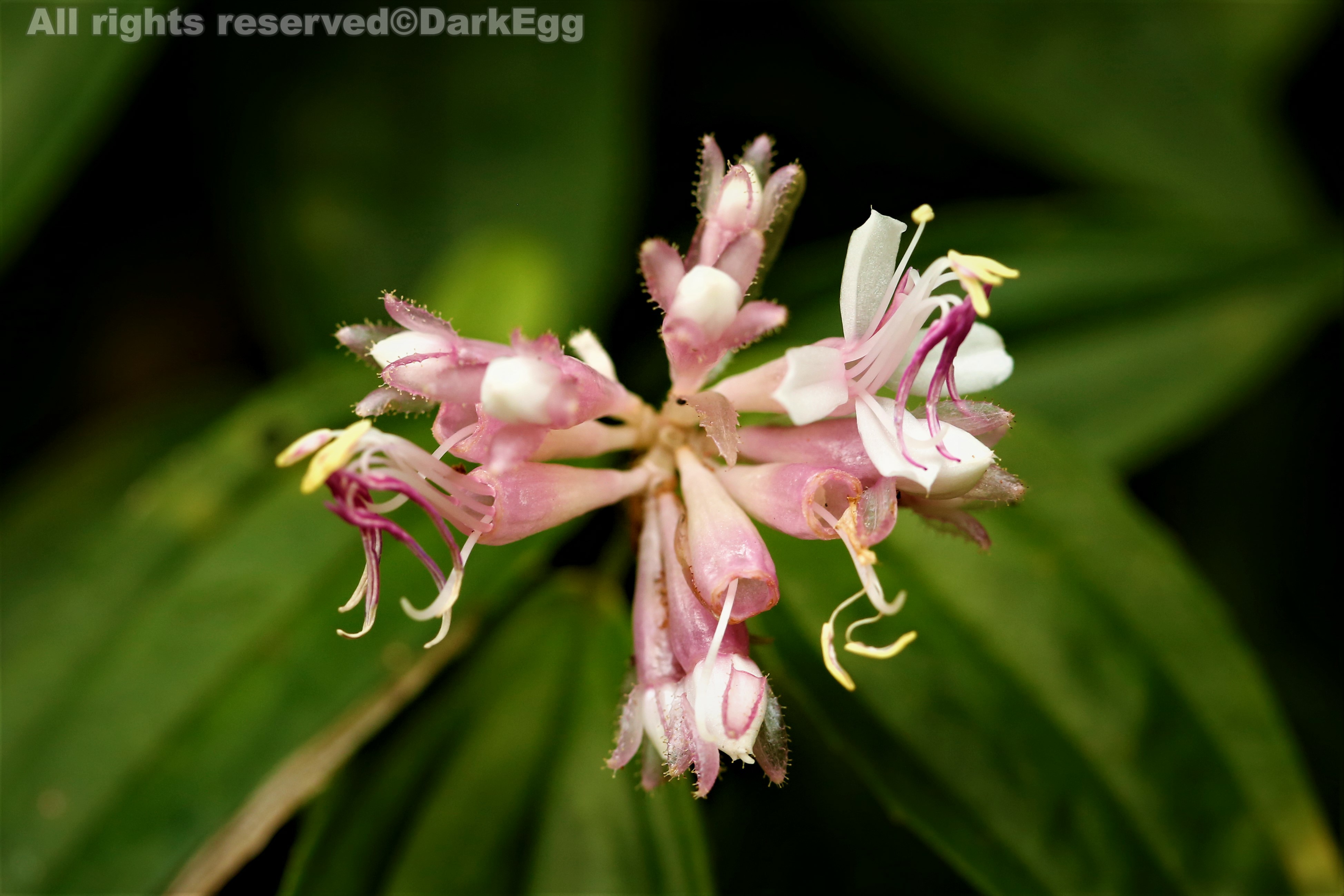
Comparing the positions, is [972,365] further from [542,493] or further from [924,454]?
[542,493]

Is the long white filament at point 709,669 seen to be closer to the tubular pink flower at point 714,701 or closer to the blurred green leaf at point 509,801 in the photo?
the tubular pink flower at point 714,701

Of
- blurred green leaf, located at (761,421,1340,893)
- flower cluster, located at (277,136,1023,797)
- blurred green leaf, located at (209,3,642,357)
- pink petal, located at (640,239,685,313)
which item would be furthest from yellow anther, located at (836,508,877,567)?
blurred green leaf, located at (209,3,642,357)

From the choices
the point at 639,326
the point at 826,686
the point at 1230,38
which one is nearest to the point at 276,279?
the point at 639,326

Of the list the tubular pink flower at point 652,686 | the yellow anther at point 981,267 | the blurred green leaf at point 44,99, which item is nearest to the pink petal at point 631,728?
the tubular pink flower at point 652,686

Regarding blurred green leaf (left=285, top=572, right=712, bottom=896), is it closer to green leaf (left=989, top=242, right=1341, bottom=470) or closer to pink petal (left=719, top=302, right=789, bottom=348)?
pink petal (left=719, top=302, right=789, bottom=348)

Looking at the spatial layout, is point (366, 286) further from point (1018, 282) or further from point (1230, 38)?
point (1230, 38)

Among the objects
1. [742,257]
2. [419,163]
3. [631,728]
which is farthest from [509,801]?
[419,163]
